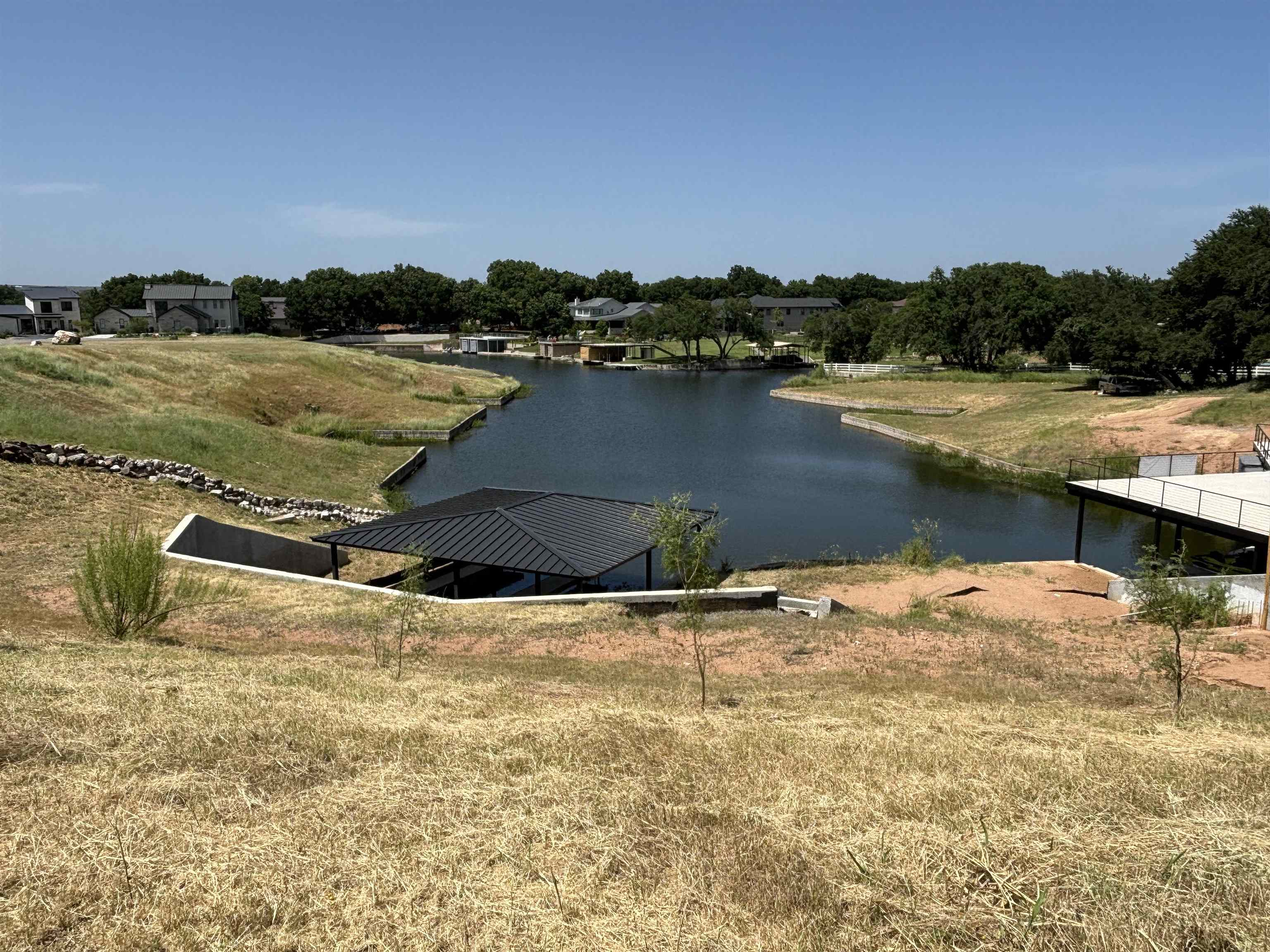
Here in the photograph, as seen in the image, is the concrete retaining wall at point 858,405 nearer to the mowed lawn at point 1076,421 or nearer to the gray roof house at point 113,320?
the mowed lawn at point 1076,421

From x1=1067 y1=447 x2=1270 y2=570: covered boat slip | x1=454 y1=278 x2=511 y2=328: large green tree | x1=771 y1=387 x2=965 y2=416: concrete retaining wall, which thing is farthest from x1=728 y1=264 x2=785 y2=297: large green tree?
x1=1067 y1=447 x2=1270 y2=570: covered boat slip

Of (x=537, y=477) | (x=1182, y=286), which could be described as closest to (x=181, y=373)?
(x=537, y=477)

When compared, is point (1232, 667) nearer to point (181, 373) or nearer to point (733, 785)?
point (733, 785)

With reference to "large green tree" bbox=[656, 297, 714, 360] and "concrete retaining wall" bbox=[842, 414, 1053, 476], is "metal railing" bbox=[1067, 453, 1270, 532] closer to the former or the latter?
"concrete retaining wall" bbox=[842, 414, 1053, 476]

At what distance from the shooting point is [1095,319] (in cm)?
6931

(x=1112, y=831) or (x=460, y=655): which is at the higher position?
(x=1112, y=831)

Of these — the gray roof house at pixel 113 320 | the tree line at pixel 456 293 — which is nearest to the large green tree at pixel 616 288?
the tree line at pixel 456 293

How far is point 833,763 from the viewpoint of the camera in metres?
8.50

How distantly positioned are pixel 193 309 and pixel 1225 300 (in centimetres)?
10889

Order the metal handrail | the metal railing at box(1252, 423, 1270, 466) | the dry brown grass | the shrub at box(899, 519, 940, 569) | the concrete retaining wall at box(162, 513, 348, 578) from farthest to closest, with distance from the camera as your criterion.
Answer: the metal railing at box(1252, 423, 1270, 466) < the metal handrail < the shrub at box(899, 519, 940, 569) < the concrete retaining wall at box(162, 513, 348, 578) < the dry brown grass

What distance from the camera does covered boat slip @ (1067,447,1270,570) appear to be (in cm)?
2175

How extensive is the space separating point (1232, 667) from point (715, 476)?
90.5ft

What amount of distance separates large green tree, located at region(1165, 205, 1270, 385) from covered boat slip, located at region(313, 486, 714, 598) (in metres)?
44.0

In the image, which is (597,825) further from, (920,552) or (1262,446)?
(1262,446)
